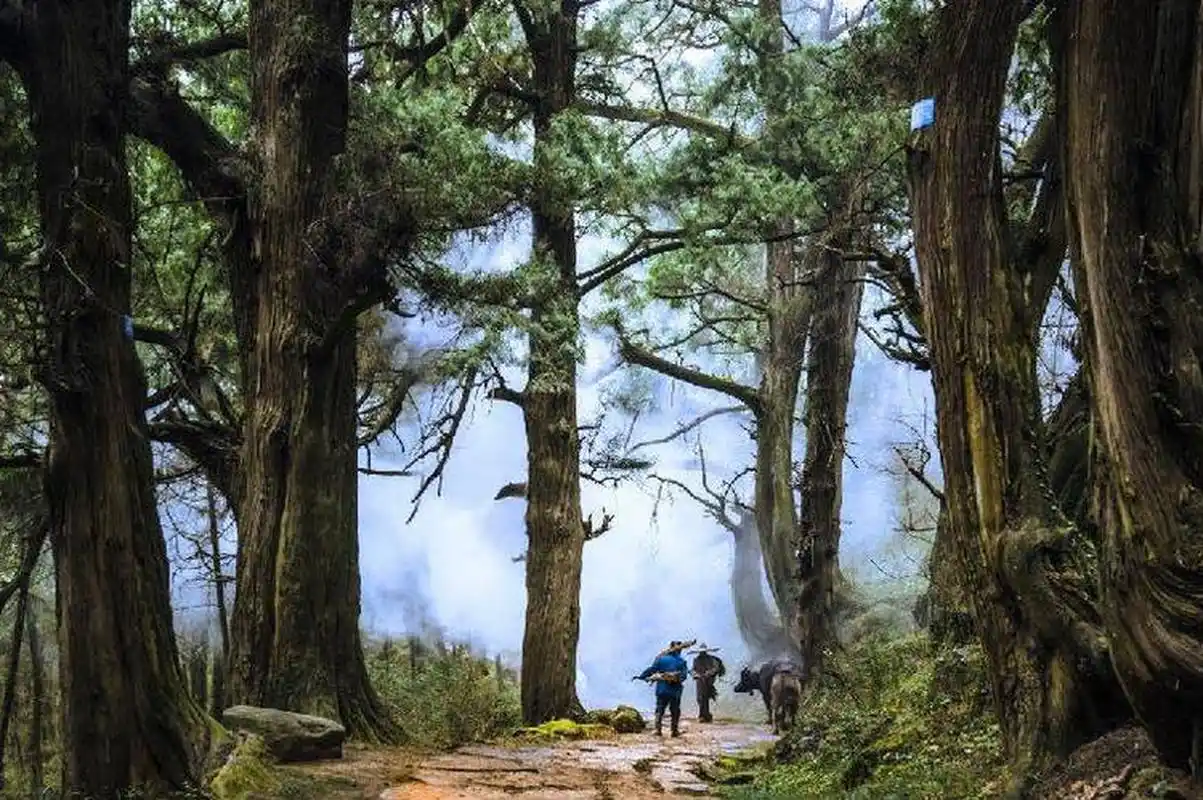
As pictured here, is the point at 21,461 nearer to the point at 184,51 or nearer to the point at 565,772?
the point at 184,51

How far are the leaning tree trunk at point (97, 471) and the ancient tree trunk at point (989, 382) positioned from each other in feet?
14.5

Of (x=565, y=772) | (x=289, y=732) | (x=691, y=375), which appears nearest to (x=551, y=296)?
(x=565, y=772)

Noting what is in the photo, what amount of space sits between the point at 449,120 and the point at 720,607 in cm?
4937

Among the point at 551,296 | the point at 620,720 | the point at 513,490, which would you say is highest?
the point at 551,296

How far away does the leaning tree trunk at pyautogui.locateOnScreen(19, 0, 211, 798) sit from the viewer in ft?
20.0

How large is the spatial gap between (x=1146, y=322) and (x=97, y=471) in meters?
5.40

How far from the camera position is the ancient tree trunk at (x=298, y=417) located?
8.93m

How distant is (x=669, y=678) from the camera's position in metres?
14.2

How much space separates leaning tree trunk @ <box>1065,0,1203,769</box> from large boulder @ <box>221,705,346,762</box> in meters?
5.18

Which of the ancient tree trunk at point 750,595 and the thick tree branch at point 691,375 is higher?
the thick tree branch at point 691,375

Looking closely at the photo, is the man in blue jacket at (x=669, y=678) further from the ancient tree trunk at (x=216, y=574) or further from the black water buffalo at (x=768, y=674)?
the ancient tree trunk at (x=216, y=574)

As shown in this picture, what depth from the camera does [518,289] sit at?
10.1m

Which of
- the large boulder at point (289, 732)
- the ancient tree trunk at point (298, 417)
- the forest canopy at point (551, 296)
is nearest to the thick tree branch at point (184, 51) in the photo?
the forest canopy at point (551, 296)

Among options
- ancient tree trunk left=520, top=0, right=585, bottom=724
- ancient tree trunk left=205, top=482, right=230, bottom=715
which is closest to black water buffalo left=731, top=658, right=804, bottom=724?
ancient tree trunk left=520, top=0, right=585, bottom=724
